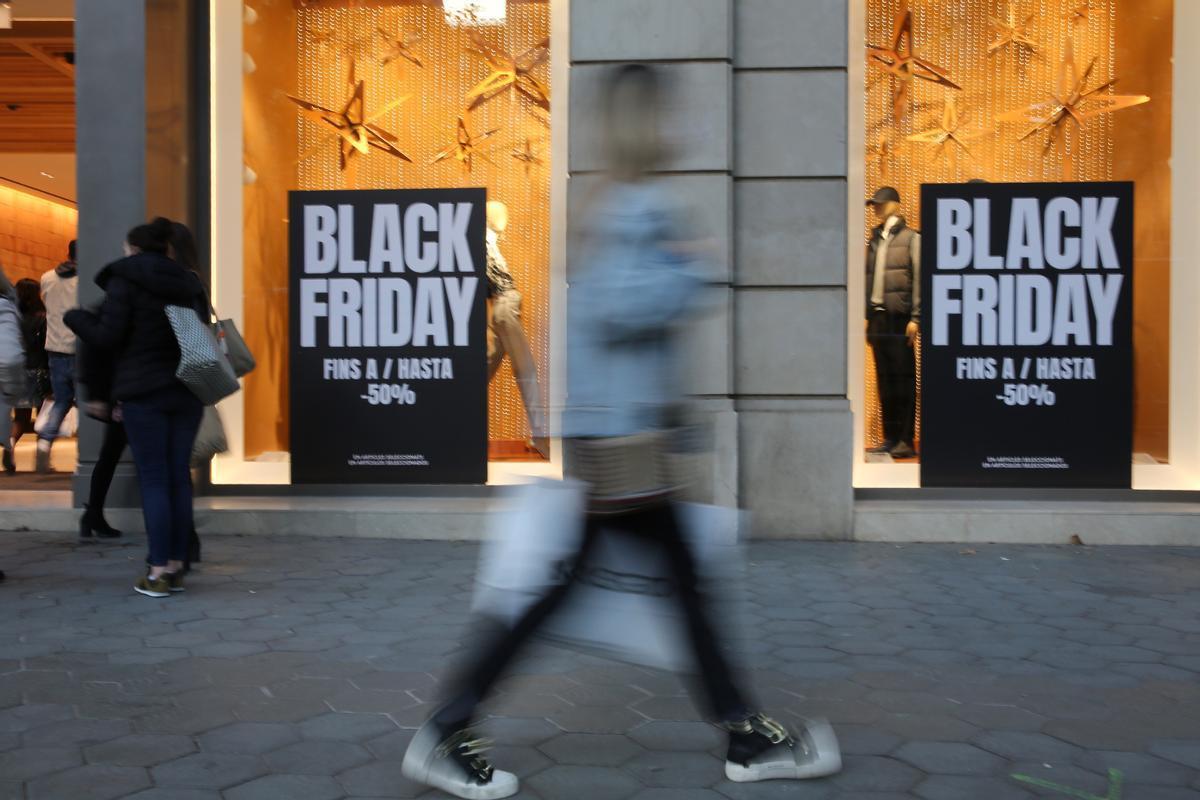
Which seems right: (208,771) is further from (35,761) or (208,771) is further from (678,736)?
(678,736)

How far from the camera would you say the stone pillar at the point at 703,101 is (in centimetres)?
718

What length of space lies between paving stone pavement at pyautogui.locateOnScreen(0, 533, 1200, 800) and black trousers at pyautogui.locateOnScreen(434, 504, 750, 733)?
0.26 metres

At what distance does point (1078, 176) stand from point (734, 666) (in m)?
6.06

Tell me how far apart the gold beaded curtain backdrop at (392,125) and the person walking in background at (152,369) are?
94.7 inches

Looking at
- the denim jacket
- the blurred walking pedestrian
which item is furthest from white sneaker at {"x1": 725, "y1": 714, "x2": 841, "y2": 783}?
the denim jacket

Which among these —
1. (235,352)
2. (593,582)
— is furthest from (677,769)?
(235,352)

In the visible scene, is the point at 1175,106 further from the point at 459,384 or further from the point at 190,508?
the point at 190,508

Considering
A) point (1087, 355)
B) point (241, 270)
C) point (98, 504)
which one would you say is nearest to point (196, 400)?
point (98, 504)

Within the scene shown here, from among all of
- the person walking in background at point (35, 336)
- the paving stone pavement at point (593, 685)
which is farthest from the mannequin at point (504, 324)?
the person walking in background at point (35, 336)

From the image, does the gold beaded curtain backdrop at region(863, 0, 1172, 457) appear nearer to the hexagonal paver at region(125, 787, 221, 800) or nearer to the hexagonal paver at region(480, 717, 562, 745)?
the hexagonal paver at region(480, 717, 562, 745)

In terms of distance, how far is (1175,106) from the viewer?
8141mm

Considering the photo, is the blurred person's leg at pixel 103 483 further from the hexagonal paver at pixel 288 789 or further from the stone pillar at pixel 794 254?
the hexagonal paver at pixel 288 789

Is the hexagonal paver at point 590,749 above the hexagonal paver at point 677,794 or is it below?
below

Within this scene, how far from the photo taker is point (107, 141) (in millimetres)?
7684
